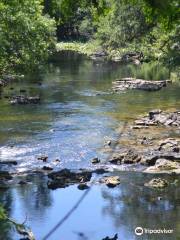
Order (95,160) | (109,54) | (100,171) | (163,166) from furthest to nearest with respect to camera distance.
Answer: (109,54), (95,160), (163,166), (100,171)

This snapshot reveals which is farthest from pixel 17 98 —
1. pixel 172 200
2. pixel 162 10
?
pixel 162 10

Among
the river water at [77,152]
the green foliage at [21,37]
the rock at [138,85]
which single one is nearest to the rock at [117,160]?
the river water at [77,152]

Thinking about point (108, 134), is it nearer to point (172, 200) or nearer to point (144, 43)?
point (172, 200)

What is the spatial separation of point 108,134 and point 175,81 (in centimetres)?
2096

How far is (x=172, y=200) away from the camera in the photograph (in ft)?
55.7

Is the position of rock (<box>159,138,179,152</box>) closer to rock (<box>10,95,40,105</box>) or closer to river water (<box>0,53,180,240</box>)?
river water (<box>0,53,180,240</box>)

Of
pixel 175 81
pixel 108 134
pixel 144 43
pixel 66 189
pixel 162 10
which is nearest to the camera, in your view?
pixel 162 10

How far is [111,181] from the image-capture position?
18438mm

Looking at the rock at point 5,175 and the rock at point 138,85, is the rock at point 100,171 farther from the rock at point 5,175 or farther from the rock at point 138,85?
the rock at point 138,85

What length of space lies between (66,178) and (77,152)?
13.7 ft

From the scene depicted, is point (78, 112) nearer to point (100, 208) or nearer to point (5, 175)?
point (5, 175)

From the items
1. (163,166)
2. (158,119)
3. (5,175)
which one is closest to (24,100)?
(158,119)

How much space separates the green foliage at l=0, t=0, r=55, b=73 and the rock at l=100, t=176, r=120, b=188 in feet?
36.8

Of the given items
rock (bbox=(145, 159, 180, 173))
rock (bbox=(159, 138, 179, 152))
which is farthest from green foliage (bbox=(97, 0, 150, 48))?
rock (bbox=(145, 159, 180, 173))
